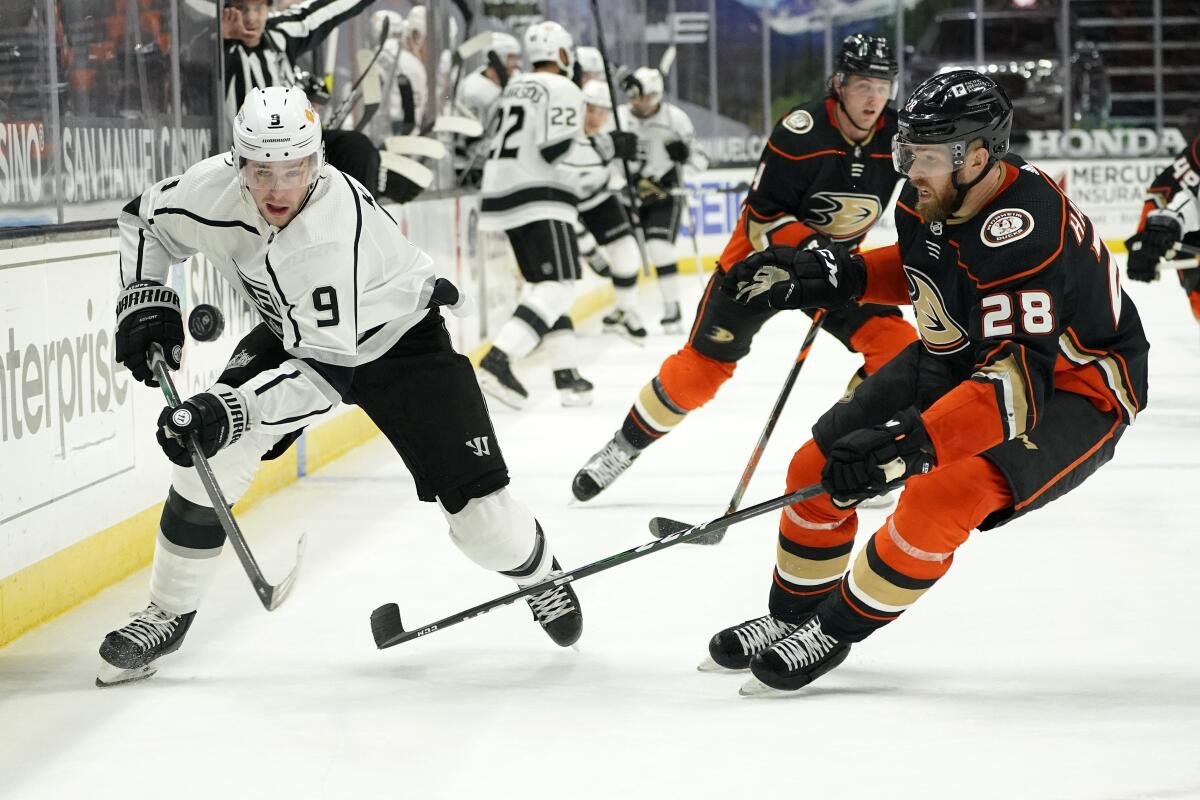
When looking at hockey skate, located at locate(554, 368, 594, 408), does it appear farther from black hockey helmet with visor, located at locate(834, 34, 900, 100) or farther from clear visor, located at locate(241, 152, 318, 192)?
clear visor, located at locate(241, 152, 318, 192)

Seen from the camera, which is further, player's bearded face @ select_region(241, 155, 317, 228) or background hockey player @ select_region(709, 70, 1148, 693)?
player's bearded face @ select_region(241, 155, 317, 228)

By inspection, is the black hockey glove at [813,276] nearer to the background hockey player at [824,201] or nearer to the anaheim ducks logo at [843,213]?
the background hockey player at [824,201]

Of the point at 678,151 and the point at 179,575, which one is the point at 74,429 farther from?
the point at 678,151

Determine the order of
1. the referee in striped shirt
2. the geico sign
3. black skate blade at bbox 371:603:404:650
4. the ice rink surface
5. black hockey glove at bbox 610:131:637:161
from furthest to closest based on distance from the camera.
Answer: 1. the geico sign
2. black hockey glove at bbox 610:131:637:161
3. the referee in striped shirt
4. black skate blade at bbox 371:603:404:650
5. the ice rink surface

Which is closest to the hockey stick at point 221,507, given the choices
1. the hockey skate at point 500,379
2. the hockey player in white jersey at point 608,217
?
the hockey skate at point 500,379

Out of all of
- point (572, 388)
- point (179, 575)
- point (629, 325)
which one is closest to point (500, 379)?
point (572, 388)

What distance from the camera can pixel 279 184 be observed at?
255 cm

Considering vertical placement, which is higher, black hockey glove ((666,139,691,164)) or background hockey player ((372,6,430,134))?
background hockey player ((372,6,430,134))

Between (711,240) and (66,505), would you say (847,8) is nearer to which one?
(711,240)

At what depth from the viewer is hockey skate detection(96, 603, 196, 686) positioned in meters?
2.82

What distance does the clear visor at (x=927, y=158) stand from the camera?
Result: 2492mm

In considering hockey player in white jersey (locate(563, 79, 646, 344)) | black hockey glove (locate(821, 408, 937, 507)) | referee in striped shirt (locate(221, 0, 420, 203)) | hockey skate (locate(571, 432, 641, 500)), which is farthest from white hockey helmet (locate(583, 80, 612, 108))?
black hockey glove (locate(821, 408, 937, 507))

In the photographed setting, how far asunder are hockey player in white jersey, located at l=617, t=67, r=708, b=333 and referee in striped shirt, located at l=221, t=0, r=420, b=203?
3.90 metres

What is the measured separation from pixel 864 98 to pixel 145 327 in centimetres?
192
